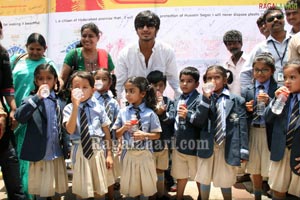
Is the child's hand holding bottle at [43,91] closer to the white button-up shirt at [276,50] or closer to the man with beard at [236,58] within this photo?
the white button-up shirt at [276,50]

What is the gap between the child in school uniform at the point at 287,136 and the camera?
3.07 m

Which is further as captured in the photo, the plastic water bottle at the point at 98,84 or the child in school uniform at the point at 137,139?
the plastic water bottle at the point at 98,84

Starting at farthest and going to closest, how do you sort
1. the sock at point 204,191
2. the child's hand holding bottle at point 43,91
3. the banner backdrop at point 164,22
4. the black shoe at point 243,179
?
1. the banner backdrop at point 164,22
2. the black shoe at point 243,179
3. the sock at point 204,191
4. the child's hand holding bottle at point 43,91

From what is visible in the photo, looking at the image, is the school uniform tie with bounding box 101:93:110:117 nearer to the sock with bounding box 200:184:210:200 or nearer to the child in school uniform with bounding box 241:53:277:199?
the sock with bounding box 200:184:210:200

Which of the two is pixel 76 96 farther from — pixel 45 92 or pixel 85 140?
pixel 85 140

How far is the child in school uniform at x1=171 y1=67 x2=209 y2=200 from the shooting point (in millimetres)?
3461

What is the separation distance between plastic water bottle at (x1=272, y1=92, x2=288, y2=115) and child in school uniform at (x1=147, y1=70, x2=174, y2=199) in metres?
1.04

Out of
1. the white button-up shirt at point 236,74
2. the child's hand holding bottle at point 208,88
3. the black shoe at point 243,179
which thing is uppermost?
the white button-up shirt at point 236,74

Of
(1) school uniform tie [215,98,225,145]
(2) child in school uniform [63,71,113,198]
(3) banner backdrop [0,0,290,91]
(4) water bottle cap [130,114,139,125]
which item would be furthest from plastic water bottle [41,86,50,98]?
(3) banner backdrop [0,0,290,91]

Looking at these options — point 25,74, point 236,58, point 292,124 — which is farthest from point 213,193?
point 25,74

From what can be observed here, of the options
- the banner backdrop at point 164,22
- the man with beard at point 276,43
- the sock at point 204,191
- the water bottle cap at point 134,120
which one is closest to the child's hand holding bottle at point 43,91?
the water bottle cap at point 134,120

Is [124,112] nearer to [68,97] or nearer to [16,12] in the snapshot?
[68,97]

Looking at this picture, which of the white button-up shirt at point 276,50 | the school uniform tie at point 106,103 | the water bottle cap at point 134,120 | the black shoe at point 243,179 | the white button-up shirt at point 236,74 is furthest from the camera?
the white button-up shirt at point 236,74

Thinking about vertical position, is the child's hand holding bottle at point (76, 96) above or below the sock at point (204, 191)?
above
